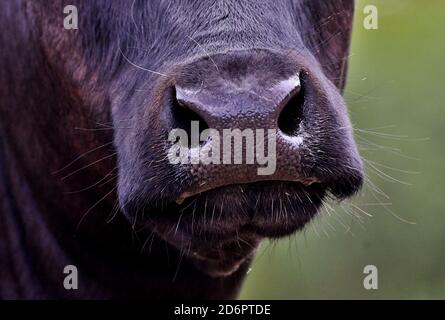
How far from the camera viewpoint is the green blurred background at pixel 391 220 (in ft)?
39.8

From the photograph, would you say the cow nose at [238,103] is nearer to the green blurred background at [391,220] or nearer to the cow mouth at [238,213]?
the cow mouth at [238,213]

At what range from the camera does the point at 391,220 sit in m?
12.7

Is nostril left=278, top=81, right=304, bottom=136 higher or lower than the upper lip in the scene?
higher

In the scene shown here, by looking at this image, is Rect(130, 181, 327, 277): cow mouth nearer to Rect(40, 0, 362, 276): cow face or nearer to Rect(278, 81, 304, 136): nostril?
Rect(40, 0, 362, 276): cow face

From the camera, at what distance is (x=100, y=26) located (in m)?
4.46

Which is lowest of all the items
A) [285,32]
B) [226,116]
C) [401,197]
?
[401,197]

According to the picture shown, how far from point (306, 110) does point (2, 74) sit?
1.90 m

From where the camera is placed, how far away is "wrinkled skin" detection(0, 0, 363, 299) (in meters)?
3.55

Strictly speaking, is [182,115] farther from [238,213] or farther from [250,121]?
[238,213]

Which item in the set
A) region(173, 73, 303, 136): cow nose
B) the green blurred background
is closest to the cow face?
region(173, 73, 303, 136): cow nose
